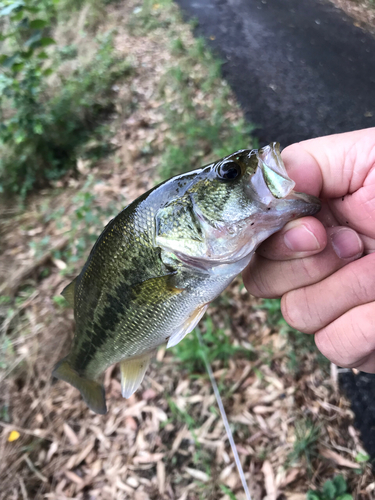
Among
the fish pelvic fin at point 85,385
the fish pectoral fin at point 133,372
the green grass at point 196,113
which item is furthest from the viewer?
the green grass at point 196,113

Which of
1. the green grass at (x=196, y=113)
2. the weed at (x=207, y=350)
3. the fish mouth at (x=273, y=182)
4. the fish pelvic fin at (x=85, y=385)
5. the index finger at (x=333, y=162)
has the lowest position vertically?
the weed at (x=207, y=350)

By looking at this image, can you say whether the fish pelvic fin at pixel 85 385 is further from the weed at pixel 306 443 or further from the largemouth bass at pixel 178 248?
the weed at pixel 306 443

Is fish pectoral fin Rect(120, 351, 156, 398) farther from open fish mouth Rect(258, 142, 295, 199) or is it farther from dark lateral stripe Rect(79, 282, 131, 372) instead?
open fish mouth Rect(258, 142, 295, 199)

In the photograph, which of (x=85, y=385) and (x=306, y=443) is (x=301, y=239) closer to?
(x=85, y=385)

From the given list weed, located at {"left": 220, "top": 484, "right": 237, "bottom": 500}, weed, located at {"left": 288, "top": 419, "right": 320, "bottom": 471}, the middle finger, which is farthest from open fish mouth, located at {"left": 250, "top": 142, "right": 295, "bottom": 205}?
weed, located at {"left": 220, "top": 484, "right": 237, "bottom": 500}

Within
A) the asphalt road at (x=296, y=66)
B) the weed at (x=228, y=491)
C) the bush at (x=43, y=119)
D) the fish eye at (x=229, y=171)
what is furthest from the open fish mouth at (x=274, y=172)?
the bush at (x=43, y=119)

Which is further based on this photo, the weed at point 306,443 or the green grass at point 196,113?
the green grass at point 196,113

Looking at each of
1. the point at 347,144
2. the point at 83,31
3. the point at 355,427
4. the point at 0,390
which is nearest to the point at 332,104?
the point at 347,144
